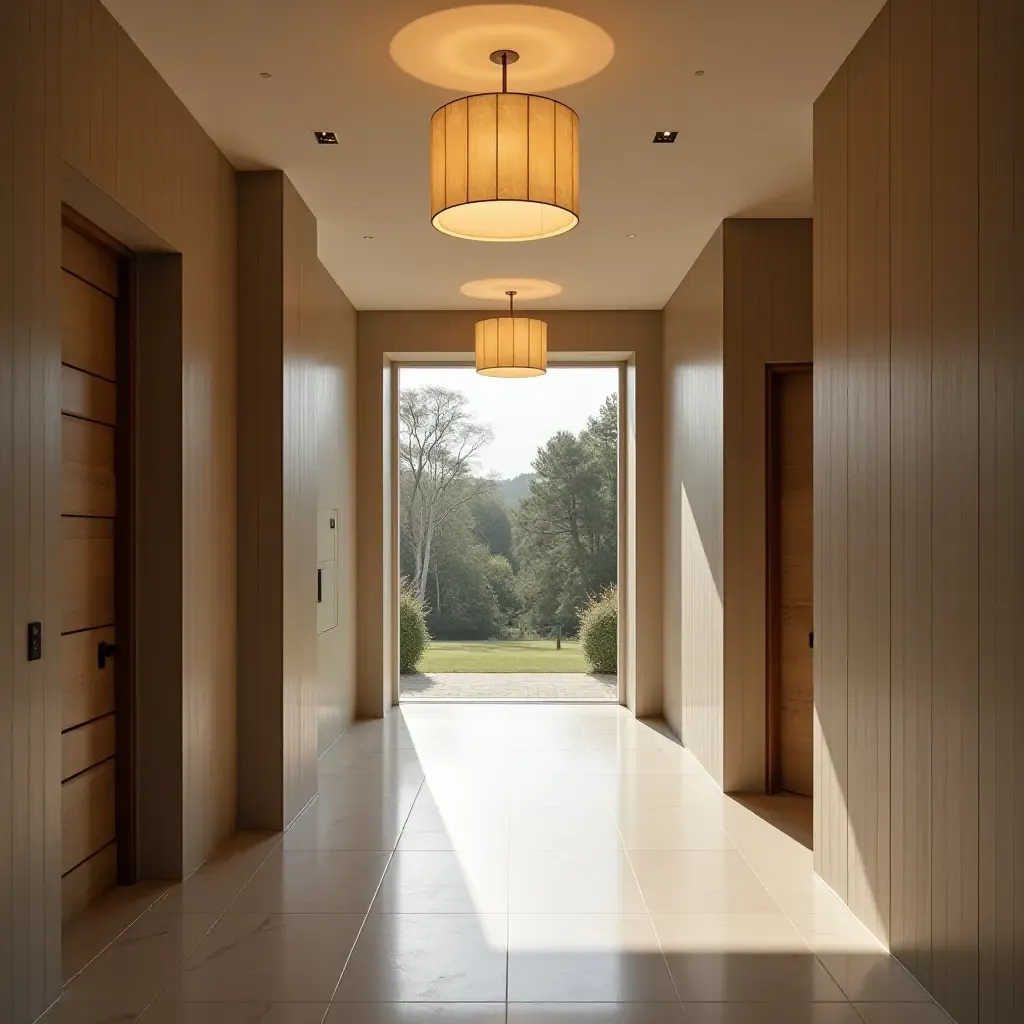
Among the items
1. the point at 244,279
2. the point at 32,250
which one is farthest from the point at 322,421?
the point at 32,250

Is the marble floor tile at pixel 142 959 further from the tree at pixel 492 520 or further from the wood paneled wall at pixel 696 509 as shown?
the tree at pixel 492 520

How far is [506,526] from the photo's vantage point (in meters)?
10.2

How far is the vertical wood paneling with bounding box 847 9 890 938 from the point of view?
11.4 feet

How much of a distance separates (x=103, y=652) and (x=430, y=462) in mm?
6113

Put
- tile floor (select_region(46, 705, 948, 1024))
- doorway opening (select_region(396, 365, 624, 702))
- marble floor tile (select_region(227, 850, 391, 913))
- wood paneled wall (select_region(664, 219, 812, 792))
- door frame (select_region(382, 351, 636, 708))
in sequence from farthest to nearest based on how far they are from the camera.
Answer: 1. doorway opening (select_region(396, 365, 624, 702))
2. door frame (select_region(382, 351, 636, 708))
3. wood paneled wall (select_region(664, 219, 812, 792))
4. marble floor tile (select_region(227, 850, 391, 913))
5. tile floor (select_region(46, 705, 948, 1024))

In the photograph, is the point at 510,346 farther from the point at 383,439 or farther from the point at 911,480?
the point at 911,480

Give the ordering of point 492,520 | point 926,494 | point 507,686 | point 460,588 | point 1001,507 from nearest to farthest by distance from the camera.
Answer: point 1001,507 < point 926,494 < point 507,686 < point 460,588 < point 492,520

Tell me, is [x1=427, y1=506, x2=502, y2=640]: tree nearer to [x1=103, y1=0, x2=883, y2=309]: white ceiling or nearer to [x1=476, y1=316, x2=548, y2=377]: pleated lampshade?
[x1=476, y1=316, x2=548, y2=377]: pleated lampshade

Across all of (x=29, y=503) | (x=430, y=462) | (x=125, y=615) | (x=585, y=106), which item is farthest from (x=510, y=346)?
(x=29, y=503)

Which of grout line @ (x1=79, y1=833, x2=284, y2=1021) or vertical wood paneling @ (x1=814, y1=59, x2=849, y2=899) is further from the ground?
vertical wood paneling @ (x1=814, y1=59, x2=849, y2=899)

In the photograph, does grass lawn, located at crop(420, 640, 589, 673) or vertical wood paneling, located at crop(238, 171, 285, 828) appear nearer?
vertical wood paneling, located at crop(238, 171, 285, 828)

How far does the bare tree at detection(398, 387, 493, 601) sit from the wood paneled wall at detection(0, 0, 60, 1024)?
6775 mm

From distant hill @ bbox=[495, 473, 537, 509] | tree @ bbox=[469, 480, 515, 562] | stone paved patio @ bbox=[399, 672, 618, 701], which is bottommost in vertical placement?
stone paved patio @ bbox=[399, 672, 618, 701]

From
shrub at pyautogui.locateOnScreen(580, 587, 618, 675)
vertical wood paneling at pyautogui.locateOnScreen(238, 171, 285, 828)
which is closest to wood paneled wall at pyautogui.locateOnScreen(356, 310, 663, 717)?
shrub at pyautogui.locateOnScreen(580, 587, 618, 675)
